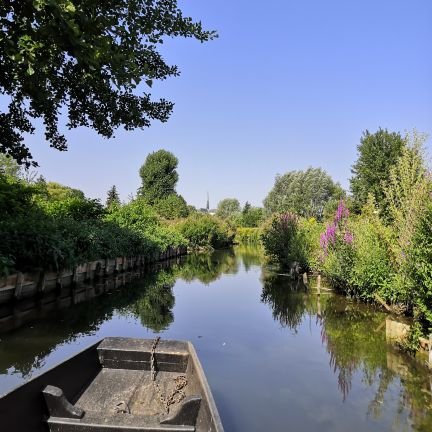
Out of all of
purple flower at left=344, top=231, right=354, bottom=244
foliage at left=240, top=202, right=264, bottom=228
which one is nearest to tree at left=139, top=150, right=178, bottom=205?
foliage at left=240, top=202, right=264, bottom=228

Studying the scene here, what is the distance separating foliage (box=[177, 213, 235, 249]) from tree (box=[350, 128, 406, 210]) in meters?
13.8

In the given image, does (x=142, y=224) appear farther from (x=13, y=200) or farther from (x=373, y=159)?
(x=373, y=159)

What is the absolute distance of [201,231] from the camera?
1510 inches

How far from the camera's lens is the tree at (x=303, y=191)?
5394cm

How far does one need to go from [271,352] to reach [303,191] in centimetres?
4979

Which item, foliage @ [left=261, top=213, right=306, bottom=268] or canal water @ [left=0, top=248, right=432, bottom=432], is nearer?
canal water @ [left=0, top=248, right=432, bottom=432]

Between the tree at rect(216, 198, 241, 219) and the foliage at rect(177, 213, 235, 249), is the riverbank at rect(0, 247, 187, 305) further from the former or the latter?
the tree at rect(216, 198, 241, 219)

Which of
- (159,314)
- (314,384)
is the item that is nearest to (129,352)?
(314,384)

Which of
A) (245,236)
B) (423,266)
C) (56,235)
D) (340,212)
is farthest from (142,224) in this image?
(245,236)

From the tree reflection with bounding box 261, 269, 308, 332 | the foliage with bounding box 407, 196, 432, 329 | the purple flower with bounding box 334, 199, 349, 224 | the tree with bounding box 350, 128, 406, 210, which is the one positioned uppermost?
the tree with bounding box 350, 128, 406, 210

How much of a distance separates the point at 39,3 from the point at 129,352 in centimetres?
424

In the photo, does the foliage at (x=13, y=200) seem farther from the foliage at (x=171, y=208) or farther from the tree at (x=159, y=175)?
the tree at (x=159, y=175)

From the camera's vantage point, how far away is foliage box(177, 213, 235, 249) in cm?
3781

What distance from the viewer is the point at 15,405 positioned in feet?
10.5
